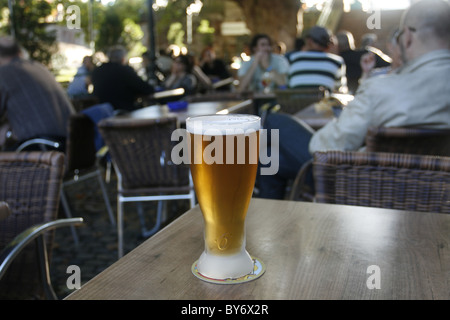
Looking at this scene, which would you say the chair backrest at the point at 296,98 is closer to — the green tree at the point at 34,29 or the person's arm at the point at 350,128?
the person's arm at the point at 350,128

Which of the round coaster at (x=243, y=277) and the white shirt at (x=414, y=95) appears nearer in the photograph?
the round coaster at (x=243, y=277)

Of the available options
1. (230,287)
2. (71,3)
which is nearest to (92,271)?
(230,287)

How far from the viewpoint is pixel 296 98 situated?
4789 millimetres

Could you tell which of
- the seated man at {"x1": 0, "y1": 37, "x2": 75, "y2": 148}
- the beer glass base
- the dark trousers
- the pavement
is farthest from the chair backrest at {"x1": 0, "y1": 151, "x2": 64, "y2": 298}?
the seated man at {"x1": 0, "y1": 37, "x2": 75, "y2": 148}

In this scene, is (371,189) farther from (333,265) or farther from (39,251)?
(39,251)

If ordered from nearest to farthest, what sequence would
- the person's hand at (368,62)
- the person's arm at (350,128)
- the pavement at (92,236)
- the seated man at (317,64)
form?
1. the person's arm at (350,128)
2. the pavement at (92,236)
3. the person's hand at (368,62)
4. the seated man at (317,64)

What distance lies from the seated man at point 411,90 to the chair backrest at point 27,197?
1.33 meters

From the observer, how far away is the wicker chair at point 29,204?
156 cm

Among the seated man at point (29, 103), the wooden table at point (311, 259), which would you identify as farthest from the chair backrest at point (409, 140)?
the seated man at point (29, 103)

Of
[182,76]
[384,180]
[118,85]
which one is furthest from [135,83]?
[384,180]

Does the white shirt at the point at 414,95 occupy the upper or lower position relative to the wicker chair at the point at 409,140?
upper

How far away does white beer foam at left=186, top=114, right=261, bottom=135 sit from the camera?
69 centimetres

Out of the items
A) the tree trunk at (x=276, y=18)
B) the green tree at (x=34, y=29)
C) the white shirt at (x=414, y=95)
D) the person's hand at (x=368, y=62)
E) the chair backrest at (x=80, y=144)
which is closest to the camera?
the white shirt at (x=414, y=95)

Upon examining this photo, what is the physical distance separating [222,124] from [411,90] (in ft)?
5.17
